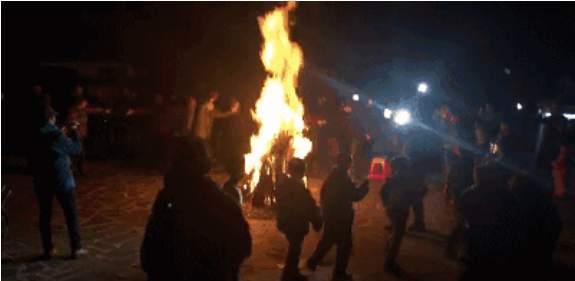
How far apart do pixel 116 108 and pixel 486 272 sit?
1713cm

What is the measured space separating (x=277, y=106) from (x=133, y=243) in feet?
13.7

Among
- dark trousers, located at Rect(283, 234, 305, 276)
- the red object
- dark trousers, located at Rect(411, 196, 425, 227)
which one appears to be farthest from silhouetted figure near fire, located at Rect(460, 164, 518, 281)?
the red object

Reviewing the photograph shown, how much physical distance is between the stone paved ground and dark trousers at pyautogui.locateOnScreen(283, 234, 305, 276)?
0.48 meters

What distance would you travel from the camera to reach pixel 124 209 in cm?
1062

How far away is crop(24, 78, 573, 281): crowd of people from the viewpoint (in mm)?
3707

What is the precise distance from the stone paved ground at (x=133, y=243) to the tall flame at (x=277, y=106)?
126 centimetres

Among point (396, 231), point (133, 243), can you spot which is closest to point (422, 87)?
point (396, 231)

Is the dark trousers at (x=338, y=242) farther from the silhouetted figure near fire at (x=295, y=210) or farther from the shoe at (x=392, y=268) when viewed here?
the shoe at (x=392, y=268)

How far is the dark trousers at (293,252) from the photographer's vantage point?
6.51 metres

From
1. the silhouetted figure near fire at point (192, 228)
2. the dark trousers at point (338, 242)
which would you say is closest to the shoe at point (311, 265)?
the dark trousers at point (338, 242)

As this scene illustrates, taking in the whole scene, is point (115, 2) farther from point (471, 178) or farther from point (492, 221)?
point (492, 221)

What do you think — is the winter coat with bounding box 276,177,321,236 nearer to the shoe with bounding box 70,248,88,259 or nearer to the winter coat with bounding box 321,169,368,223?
the winter coat with bounding box 321,169,368,223

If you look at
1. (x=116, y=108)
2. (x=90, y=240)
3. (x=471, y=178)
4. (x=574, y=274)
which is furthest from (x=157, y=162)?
(x=574, y=274)

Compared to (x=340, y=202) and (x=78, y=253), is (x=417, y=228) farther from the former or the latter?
(x=78, y=253)
